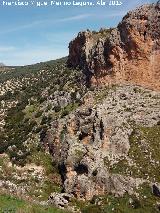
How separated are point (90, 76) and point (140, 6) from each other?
12256 mm

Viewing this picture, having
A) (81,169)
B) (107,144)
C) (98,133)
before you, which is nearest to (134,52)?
(98,133)

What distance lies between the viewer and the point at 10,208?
78.4ft

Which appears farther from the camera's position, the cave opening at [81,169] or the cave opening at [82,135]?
the cave opening at [82,135]

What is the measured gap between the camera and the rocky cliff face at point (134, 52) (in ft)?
217

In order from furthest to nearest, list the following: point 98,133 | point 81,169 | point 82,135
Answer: point 82,135
point 98,133
point 81,169

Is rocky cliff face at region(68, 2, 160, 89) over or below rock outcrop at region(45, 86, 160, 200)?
over

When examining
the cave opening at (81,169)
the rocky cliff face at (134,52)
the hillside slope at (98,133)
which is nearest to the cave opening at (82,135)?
the hillside slope at (98,133)

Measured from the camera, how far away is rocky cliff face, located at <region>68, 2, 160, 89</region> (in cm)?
6600

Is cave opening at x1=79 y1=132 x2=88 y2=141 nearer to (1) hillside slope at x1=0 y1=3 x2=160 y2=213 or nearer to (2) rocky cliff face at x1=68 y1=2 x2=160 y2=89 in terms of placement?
(1) hillside slope at x1=0 y1=3 x2=160 y2=213

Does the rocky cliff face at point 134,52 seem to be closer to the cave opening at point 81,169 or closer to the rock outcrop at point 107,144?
the rock outcrop at point 107,144

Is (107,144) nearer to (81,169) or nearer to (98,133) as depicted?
(98,133)

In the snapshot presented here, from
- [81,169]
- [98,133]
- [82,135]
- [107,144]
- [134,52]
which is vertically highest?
[134,52]

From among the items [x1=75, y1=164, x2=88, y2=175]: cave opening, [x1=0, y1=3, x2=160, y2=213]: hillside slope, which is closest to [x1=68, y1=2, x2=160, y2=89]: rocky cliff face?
[x1=0, y1=3, x2=160, y2=213]: hillside slope

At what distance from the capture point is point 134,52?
66500 mm
